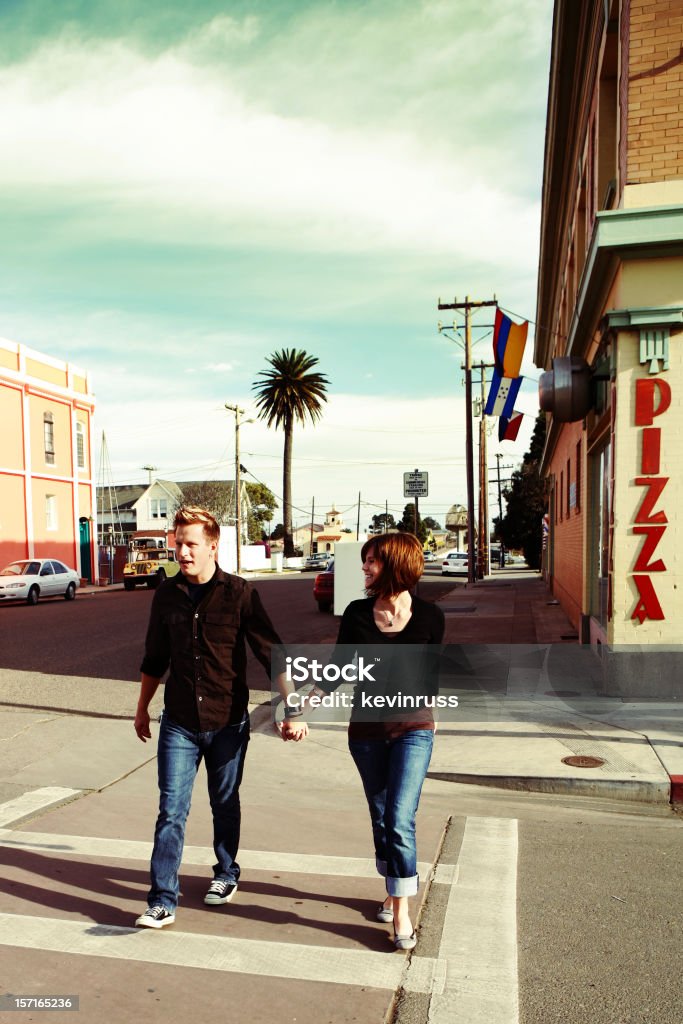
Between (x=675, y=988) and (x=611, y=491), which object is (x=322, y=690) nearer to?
(x=675, y=988)

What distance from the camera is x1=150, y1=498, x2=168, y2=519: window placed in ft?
298

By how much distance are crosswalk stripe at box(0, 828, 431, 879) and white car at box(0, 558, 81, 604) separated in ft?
77.4

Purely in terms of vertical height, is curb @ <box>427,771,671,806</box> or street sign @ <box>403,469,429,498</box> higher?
street sign @ <box>403,469,429,498</box>

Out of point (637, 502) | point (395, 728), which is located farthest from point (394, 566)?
point (637, 502)

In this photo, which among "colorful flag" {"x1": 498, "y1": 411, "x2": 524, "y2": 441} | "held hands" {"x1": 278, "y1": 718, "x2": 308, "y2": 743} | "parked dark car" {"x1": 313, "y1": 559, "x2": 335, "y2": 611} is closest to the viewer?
"held hands" {"x1": 278, "y1": 718, "x2": 308, "y2": 743}

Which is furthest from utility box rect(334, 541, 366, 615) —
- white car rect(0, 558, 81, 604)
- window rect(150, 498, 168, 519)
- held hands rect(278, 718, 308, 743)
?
window rect(150, 498, 168, 519)

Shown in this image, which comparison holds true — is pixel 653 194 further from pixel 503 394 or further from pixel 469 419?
pixel 469 419

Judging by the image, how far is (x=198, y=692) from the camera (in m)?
4.15

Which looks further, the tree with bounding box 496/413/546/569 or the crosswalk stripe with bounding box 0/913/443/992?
the tree with bounding box 496/413/546/569

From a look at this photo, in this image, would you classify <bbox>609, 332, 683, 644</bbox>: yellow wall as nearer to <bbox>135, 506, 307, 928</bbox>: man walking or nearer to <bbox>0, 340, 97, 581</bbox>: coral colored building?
<bbox>135, 506, 307, 928</bbox>: man walking

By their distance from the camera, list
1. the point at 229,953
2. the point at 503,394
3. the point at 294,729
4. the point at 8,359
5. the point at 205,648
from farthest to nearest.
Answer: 1. the point at 8,359
2. the point at 503,394
3. the point at 205,648
4. the point at 294,729
5. the point at 229,953

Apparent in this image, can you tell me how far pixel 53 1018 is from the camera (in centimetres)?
327

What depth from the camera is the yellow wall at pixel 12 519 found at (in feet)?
115

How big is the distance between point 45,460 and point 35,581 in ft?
36.7
